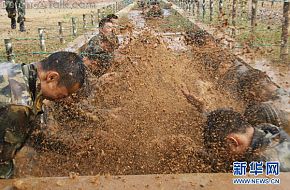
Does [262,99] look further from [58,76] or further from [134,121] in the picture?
[58,76]

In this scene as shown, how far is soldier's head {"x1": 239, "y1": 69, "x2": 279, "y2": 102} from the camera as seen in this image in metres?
4.91

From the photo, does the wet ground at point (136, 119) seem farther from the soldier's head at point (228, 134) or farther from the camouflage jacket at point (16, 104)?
the camouflage jacket at point (16, 104)

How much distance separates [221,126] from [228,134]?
0.49 ft

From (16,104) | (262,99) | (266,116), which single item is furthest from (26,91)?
(262,99)

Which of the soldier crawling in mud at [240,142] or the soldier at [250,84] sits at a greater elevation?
the soldier crawling in mud at [240,142]

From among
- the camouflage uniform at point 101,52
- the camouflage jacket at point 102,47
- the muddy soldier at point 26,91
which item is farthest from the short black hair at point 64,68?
the camouflage jacket at point 102,47

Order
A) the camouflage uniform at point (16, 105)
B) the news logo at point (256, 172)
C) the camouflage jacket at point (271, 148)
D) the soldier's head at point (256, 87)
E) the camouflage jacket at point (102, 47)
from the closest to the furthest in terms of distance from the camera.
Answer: the news logo at point (256, 172), the camouflage uniform at point (16, 105), the camouflage jacket at point (271, 148), the soldier's head at point (256, 87), the camouflage jacket at point (102, 47)

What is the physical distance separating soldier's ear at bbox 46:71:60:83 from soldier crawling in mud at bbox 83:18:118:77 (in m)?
3.19

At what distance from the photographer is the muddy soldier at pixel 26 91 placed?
261cm

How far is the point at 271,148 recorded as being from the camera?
Result: 3234 millimetres

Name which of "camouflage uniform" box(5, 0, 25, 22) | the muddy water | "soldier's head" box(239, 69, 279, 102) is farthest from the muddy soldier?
"camouflage uniform" box(5, 0, 25, 22)

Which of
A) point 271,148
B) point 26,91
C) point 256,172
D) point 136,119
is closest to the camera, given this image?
point 256,172

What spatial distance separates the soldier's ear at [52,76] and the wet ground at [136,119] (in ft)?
3.38

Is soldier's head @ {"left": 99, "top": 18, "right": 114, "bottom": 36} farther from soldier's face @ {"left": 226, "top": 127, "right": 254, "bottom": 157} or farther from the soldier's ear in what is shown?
the soldier's ear
